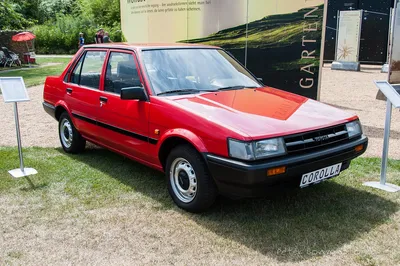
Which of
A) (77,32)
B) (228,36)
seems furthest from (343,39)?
(77,32)

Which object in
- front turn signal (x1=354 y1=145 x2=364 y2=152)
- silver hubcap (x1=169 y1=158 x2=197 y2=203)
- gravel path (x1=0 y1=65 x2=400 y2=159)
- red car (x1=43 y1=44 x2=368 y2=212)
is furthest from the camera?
gravel path (x1=0 y1=65 x2=400 y2=159)

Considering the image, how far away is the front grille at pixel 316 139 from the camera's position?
11.6 ft

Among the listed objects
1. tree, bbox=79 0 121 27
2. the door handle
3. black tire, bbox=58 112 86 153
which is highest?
tree, bbox=79 0 121 27

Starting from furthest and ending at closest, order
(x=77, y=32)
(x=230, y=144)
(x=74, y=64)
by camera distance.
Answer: (x=77, y=32), (x=74, y=64), (x=230, y=144)

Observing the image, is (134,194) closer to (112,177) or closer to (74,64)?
(112,177)

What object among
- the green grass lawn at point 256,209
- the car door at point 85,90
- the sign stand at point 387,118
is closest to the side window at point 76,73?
the car door at point 85,90

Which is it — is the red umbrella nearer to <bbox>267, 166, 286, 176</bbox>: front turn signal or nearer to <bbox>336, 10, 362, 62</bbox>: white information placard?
<bbox>336, 10, 362, 62</bbox>: white information placard

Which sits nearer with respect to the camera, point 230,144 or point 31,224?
point 230,144

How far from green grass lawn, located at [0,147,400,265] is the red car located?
1.11 feet

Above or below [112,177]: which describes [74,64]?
above

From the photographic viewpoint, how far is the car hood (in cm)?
354

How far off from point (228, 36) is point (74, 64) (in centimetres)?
516

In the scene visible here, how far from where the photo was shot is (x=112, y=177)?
512 cm

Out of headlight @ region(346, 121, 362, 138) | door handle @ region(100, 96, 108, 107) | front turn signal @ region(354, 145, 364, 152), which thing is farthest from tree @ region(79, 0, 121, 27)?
front turn signal @ region(354, 145, 364, 152)
